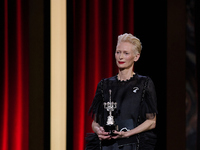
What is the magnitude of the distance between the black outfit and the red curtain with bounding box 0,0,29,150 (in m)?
0.87

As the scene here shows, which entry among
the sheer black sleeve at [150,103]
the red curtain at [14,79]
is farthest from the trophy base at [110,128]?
the red curtain at [14,79]

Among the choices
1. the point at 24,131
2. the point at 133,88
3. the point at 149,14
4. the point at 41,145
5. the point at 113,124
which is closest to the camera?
the point at 113,124

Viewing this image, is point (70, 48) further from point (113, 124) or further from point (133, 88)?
point (113, 124)

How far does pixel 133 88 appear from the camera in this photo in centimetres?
181

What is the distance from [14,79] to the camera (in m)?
2.47

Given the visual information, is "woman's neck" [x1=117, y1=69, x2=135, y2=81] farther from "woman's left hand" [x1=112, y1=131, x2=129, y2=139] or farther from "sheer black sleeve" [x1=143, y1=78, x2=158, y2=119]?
"woman's left hand" [x1=112, y1=131, x2=129, y2=139]

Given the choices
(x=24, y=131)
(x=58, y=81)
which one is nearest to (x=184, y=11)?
(x=58, y=81)

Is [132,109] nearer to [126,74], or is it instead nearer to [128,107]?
[128,107]

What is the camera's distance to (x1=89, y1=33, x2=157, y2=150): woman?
174 cm

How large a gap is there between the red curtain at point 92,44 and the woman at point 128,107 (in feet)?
1.86

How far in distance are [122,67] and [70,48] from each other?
612mm

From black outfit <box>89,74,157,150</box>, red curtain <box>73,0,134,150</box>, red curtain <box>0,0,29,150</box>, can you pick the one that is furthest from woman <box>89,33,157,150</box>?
red curtain <box>0,0,29,150</box>

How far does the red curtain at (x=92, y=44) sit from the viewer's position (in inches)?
95.6

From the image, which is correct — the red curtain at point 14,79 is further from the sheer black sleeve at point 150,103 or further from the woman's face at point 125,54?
the sheer black sleeve at point 150,103
